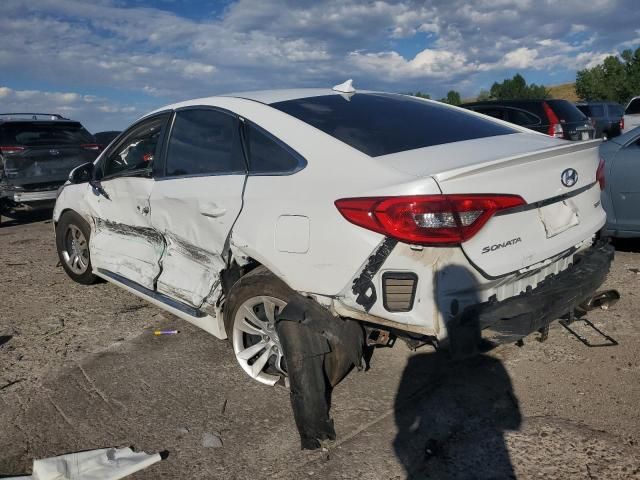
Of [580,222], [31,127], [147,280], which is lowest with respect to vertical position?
[147,280]

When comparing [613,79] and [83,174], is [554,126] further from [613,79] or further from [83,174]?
[613,79]

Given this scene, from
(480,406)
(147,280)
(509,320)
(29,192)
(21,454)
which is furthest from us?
(29,192)

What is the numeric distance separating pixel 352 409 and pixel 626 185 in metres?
3.78

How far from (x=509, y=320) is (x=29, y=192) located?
29.6 ft

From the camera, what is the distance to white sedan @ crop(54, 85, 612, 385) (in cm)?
251

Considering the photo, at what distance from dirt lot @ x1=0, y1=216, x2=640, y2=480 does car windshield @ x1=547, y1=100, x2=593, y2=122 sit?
679 centimetres

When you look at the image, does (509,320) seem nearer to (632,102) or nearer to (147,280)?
(147,280)

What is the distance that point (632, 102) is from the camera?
1609cm

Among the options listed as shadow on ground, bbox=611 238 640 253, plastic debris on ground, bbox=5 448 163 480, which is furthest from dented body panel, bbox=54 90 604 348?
shadow on ground, bbox=611 238 640 253

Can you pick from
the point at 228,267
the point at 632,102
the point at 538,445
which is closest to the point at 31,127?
the point at 228,267

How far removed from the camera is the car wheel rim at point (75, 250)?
547 centimetres

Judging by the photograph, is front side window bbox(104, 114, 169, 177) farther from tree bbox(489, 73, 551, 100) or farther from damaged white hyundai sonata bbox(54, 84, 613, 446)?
tree bbox(489, 73, 551, 100)

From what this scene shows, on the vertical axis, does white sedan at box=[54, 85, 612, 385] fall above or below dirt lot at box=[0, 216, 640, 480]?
above

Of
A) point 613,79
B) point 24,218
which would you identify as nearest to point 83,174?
point 24,218
